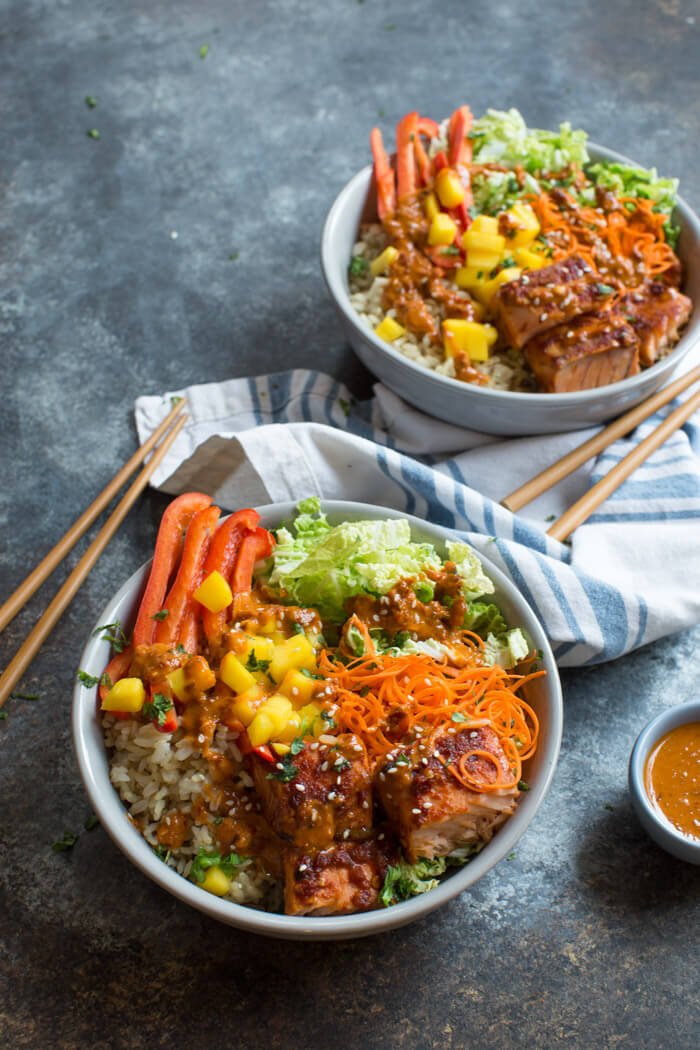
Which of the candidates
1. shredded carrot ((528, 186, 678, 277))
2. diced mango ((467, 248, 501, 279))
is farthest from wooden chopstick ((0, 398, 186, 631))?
shredded carrot ((528, 186, 678, 277))

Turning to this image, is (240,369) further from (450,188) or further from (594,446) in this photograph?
(594,446)

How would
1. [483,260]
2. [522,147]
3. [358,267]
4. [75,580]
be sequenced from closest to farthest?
1. [75,580]
2. [483,260]
3. [358,267]
4. [522,147]

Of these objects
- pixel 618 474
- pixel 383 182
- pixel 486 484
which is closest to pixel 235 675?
pixel 486 484

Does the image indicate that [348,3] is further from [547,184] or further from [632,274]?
[632,274]

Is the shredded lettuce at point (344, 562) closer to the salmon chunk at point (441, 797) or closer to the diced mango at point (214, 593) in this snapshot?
the diced mango at point (214, 593)

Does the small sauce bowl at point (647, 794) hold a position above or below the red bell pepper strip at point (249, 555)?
below

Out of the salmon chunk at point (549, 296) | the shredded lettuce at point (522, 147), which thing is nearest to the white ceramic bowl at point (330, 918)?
the salmon chunk at point (549, 296)
